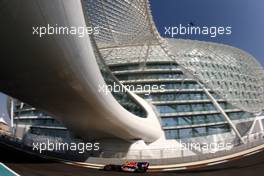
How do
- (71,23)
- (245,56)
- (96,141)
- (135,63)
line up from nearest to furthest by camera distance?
1. (71,23)
2. (96,141)
3. (135,63)
4. (245,56)

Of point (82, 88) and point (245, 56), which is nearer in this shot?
point (82, 88)

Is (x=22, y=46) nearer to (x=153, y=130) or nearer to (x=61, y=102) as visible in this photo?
(x=61, y=102)

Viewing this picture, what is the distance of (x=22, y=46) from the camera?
51.5 ft

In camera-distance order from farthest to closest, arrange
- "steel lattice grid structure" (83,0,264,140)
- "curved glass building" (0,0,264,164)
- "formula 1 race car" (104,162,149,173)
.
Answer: "steel lattice grid structure" (83,0,264,140)
"formula 1 race car" (104,162,149,173)
"curved glass building" (0,0,264,164)

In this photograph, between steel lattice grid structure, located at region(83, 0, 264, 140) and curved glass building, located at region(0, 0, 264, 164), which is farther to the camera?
steel lattice grid structure, located at region(83, 0, 264, 140)

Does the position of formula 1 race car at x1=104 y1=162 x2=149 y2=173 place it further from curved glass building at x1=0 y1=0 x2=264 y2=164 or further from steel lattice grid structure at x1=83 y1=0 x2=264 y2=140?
steel lattice grid structure at x1=83 y1=0 x2=264 y2=140

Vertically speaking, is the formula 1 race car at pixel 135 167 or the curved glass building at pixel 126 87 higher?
the curved glass building at pixel 126 87

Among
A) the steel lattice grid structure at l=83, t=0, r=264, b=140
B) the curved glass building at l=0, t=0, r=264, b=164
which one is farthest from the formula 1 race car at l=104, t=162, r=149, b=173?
the steel lattice grid structure at l=83, t=0, r=264, b=140

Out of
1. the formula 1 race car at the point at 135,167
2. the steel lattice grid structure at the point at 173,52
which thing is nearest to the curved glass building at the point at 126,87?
the steel lattice grid structure at the point at 173,52

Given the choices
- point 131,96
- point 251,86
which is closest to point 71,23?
point 131,96

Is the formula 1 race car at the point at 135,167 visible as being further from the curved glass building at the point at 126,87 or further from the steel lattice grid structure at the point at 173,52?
the steel lattice grid structure at the point at 173,52

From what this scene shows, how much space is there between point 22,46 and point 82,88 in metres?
7.35

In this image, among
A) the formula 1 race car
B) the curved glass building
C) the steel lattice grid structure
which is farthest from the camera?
the steel lattice grid structure

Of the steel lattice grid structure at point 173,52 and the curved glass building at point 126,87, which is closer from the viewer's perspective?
the curved glass building at point 126,87
